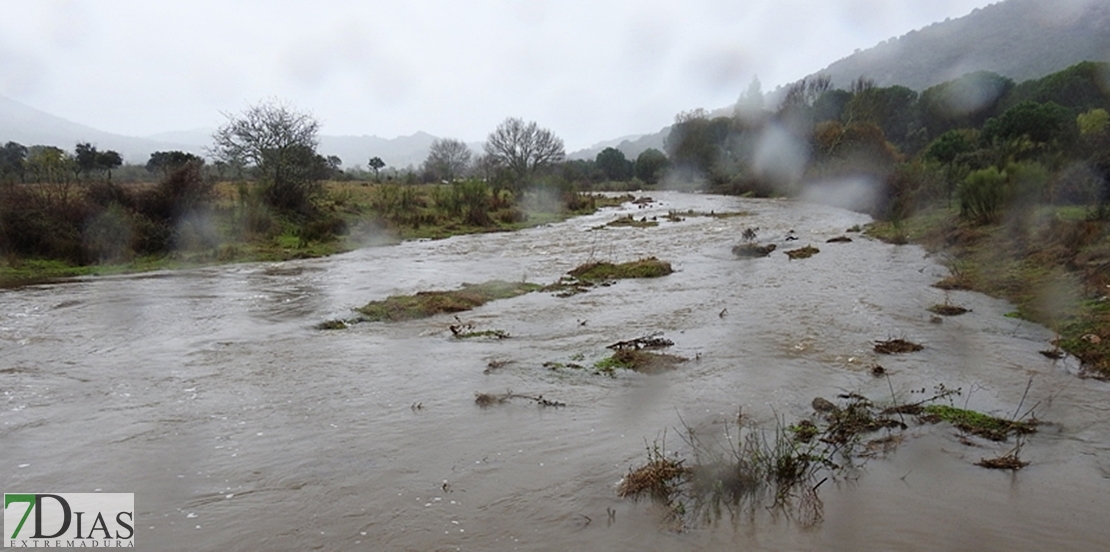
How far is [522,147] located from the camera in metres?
71.4

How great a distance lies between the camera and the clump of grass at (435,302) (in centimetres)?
1270

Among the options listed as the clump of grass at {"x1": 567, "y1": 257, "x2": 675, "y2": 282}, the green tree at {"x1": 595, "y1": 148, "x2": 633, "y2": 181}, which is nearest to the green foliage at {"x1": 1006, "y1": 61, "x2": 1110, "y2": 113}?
the clump of grass at {"x1": 567, "y1": 257, "x2": 675, "y2": 282}

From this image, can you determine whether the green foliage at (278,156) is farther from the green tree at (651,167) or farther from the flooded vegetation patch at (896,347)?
the green tree at (651,167)

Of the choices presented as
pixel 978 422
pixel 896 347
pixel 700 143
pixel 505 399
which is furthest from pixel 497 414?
pixel 700 143

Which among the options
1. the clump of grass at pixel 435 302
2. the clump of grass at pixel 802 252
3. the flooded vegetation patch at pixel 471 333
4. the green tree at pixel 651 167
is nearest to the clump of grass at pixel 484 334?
the flooded vegetation patch at pixel 471 333

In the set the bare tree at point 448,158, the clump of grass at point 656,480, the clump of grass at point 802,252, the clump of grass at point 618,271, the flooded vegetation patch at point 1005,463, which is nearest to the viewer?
the clump of grass at point 656,480

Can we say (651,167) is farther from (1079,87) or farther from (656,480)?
(656,480)

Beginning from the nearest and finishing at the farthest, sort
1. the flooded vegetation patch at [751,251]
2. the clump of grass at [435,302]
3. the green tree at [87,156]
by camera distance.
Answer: the clump of grass at [435,302] < the flooded vegetation patch at [751,251] < the green tree at [87,156]

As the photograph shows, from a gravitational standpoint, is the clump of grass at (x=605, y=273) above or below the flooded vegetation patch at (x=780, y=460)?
above

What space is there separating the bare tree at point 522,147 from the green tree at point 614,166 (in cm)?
3307

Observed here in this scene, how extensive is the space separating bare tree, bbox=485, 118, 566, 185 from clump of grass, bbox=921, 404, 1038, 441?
6335 centimetres

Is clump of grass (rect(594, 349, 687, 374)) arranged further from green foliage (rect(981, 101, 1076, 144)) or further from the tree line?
green foliage (rect(981, 101, 1076, 144))

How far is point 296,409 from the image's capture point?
24.9 ft

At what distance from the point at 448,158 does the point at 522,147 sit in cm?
2799
